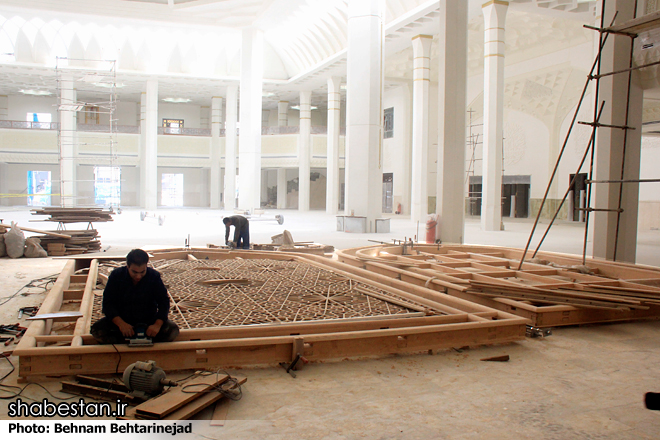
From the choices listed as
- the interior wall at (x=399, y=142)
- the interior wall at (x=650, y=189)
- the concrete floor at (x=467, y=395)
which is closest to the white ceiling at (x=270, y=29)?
the interior wall at (x=399, y=142)

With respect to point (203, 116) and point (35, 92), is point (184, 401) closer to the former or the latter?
point (35, 92)

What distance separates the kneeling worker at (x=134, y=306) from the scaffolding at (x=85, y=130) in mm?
20027

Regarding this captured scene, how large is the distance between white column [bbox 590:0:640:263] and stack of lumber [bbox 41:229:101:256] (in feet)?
33.1

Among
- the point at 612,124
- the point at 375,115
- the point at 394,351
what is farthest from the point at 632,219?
the point at 375,115

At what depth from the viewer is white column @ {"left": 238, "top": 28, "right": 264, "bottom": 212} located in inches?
993

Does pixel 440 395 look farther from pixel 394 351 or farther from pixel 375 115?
pixel 375 115

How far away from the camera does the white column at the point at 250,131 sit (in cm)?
2522

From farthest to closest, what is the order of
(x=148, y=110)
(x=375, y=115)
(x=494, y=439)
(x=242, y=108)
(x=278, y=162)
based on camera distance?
(x=278, y=162) < (x=148, y=110) < (x=242, y=108) < (x=375, y=115) < (x=494, y=439)

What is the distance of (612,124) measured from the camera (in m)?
8.72

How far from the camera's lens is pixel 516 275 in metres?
7.70

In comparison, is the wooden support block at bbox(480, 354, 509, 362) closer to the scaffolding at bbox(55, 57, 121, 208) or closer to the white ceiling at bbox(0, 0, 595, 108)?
the white ceiling at bbox(0, 0, 595, 108)

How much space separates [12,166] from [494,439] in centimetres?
4248

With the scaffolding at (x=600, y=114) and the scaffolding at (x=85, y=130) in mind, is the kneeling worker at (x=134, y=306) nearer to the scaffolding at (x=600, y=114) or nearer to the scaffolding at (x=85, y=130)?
the scaffolding at (x=600, y=114)

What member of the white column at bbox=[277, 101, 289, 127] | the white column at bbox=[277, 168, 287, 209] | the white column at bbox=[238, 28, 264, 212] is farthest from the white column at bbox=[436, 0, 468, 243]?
the white column at bbox=[277, 168, 287, 209]
